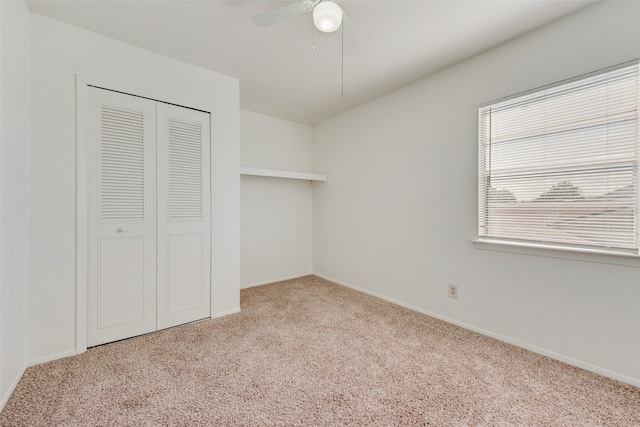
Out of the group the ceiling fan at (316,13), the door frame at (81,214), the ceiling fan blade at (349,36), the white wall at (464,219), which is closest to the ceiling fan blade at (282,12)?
the ceiling fan at (316,13)

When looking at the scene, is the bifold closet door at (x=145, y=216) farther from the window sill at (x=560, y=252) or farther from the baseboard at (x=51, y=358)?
the window sill at (x=560, y=252)

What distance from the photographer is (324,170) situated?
4.18 m

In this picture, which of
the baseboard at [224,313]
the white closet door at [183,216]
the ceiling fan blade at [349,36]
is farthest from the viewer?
the baseboard at [224,313]

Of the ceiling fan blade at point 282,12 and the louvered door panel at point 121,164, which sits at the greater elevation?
the ceiling fan blade at point 282,12

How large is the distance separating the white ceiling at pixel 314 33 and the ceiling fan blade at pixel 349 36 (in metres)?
0.02

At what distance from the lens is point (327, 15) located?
1.53 m

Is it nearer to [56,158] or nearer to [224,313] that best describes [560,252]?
[224,313]

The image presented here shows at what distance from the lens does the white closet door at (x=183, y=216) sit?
2.43 meters

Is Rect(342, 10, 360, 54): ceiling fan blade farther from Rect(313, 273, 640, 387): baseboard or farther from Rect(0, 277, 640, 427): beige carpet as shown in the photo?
Rect(313, 273, 640, 387): baseboard

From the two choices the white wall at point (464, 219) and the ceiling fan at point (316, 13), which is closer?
the ceiling fan at point (316, 13)

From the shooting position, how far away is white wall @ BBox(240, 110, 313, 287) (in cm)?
381

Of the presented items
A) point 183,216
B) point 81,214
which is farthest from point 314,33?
point 81,214

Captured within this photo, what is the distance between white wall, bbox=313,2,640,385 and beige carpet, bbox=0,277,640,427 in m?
0.24

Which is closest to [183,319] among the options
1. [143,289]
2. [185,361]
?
[143,289]
